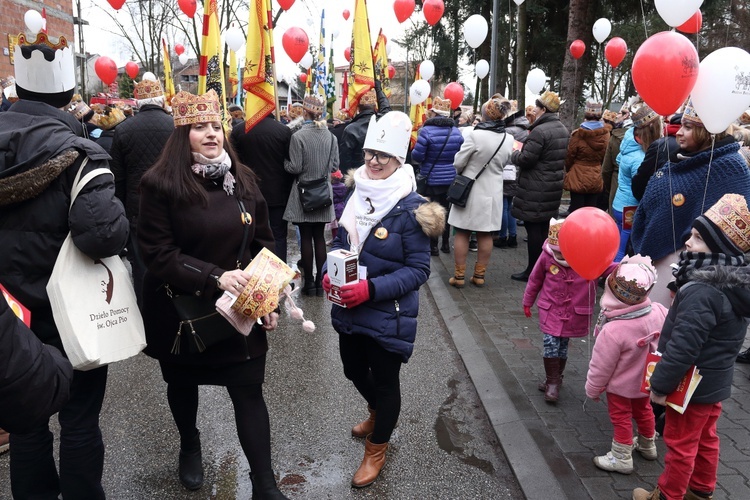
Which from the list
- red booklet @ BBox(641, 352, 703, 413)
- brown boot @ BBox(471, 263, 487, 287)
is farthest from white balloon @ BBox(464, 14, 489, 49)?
red booklet @ BBox(641, 352, 703, 413)

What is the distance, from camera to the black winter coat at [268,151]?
6734mm

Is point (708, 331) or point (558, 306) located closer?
point (708, 331)

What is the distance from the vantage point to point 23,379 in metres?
1.65

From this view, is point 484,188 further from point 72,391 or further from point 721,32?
point 721,32

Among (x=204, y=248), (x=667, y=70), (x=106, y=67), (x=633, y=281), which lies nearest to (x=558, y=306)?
(x=633, y=281)

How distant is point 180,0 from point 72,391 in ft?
33.1

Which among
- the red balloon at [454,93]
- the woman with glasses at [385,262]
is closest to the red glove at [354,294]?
the woman with glasses at [385,262]

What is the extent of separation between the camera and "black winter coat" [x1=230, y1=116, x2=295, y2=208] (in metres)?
6.73

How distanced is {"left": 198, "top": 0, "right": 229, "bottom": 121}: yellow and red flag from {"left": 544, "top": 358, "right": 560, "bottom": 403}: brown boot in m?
3.06

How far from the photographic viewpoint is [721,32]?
25797 mm

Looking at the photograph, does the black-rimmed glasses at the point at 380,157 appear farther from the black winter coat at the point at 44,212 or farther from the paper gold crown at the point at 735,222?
the paper gold crown at the point at 735,222

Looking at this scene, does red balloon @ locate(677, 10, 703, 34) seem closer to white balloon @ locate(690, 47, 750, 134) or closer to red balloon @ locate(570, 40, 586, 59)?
white balloon @ locate(690, 47, 750, 134)

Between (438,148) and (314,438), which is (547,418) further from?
(438,148)

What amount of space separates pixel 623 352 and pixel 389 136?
1802mm
